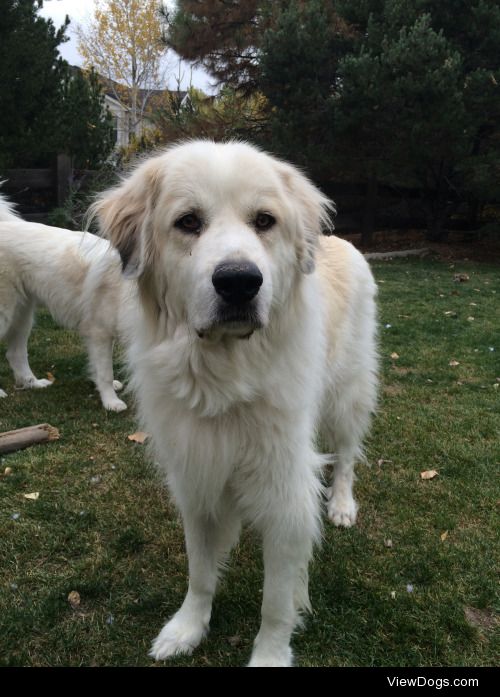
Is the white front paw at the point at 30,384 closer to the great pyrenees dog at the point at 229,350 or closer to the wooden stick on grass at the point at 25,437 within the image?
the wooden stick on grass at the point at 25,437

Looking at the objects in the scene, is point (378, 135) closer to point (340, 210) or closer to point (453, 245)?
point (340, 210)

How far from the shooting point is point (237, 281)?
1625 millimetres

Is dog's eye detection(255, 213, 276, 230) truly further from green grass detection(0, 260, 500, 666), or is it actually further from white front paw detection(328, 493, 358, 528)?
white front paw detection(328, 493, 358, 528)

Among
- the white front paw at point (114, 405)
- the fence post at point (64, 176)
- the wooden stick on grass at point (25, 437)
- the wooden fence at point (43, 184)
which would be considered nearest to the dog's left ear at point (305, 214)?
the wooden stick on grass at point (25, 437)

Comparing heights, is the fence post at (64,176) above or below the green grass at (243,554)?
above

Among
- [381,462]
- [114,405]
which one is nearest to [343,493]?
[381,462]

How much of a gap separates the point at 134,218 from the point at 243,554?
1732 mm

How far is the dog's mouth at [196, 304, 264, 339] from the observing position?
5.51 feet

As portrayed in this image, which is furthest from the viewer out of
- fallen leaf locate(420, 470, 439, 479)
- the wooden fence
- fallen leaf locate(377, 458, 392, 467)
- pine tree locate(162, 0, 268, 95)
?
pine tree locate(162, 0, 268, 95)

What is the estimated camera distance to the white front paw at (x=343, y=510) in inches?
116

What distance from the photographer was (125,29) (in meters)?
27.1

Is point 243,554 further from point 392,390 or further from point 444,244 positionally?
point 444,244

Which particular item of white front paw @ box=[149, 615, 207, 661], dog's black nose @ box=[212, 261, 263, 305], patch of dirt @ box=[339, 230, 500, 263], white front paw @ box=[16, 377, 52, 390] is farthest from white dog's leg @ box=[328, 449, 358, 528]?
patch of dirt @ box=[339, 230, 500, 263]
